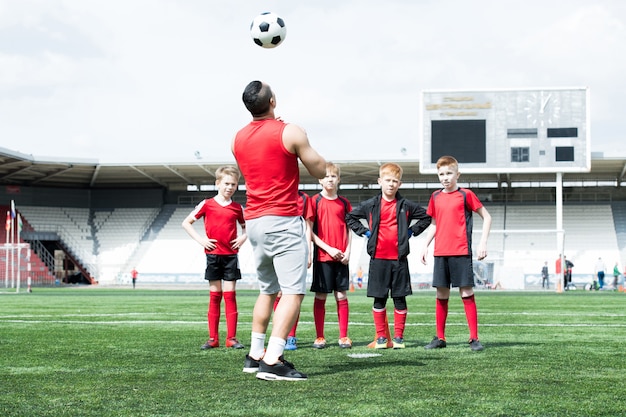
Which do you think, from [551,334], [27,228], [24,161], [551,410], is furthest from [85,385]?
[27,228]

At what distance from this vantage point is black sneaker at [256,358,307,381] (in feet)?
16.4

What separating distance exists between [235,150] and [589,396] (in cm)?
275

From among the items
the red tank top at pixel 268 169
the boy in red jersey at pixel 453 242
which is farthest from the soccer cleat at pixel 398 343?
the red tank top at pixel 268 169

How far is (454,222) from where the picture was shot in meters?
7.30

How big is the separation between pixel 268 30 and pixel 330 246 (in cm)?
221

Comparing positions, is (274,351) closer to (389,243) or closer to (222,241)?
(389,243)

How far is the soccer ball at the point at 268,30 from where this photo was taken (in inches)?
264

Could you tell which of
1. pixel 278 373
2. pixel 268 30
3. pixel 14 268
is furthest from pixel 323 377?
pixel 14 268

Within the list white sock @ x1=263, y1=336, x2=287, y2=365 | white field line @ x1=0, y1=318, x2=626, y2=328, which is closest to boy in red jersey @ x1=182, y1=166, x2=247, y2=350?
white sock @ x1=263, y1=336, x2=287, y2=365

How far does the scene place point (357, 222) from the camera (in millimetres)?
7293

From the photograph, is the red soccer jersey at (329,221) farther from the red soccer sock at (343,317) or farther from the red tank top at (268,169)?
the red tank top at (268,169)

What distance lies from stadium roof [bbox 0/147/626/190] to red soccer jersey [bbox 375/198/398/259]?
3275 cm

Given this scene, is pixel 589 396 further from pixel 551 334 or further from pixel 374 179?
pixel 374 179

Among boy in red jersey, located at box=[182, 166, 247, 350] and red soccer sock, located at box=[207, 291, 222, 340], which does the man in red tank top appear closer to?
red soccer sock, located at box=[207, 291, 222, 340]
